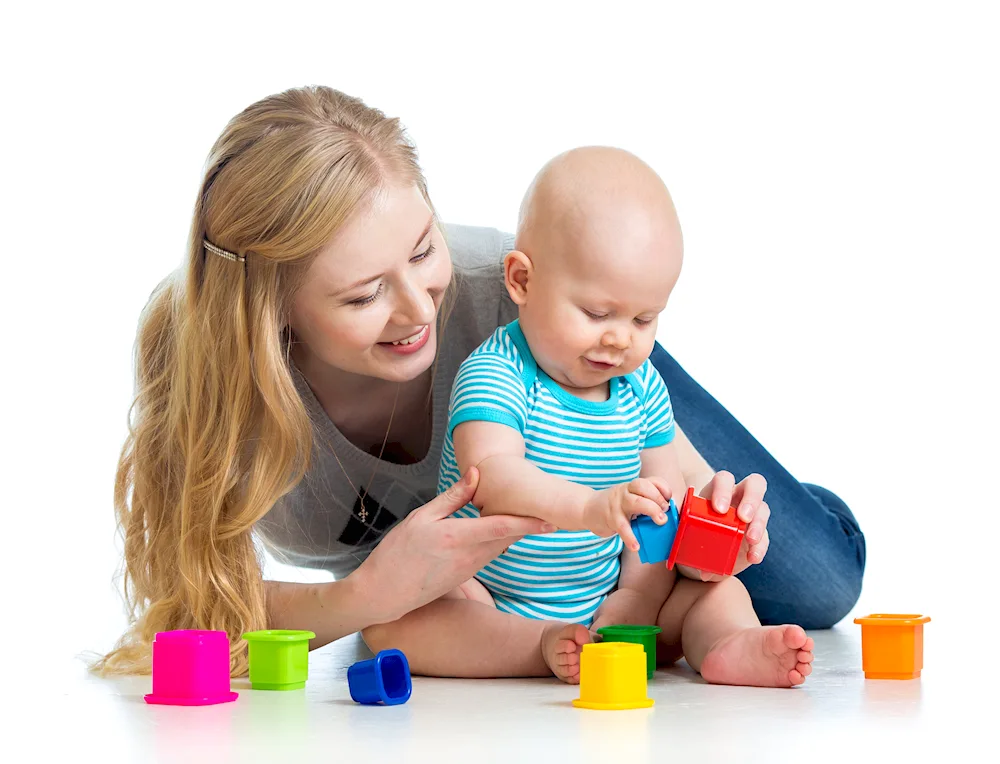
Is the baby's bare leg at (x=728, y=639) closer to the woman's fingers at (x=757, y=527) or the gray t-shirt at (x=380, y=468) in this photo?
the woman's fingers at (x=757, y=527)

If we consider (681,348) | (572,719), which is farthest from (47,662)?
(681,348)

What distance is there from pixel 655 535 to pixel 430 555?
36 cm

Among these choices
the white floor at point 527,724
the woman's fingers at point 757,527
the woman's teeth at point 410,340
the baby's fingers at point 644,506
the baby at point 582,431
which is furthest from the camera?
the woman's teeth at point 410,340

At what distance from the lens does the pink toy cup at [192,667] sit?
163 centimetres

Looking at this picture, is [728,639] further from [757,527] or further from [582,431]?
[582,431]

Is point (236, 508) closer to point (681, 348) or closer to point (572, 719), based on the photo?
point (572, 719)

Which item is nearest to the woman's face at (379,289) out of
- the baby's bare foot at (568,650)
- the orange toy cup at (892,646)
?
the baby's bare foot at (568,650)

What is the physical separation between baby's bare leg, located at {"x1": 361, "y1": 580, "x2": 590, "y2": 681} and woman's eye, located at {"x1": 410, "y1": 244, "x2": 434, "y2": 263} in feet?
1.59

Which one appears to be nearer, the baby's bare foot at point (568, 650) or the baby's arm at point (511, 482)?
the baby's arm at point (511, 482)

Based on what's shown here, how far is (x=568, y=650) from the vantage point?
173 cm

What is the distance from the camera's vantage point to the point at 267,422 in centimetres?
194

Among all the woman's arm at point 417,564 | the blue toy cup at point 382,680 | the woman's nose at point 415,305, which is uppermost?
the woman's nose at point 415,305

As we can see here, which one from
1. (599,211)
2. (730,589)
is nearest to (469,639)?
(730,589)

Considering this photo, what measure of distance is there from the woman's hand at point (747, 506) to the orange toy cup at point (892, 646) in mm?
242
